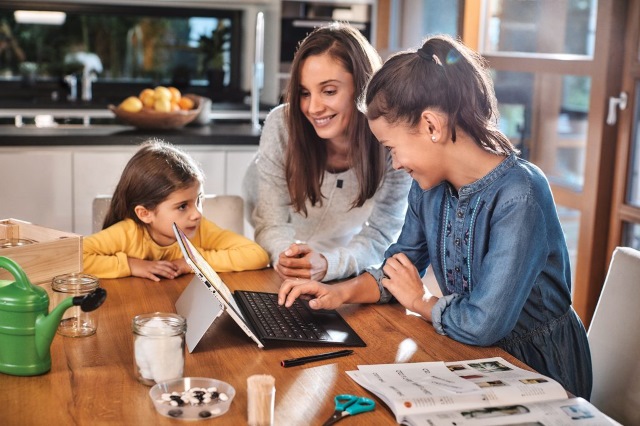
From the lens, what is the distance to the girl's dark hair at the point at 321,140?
217 cm

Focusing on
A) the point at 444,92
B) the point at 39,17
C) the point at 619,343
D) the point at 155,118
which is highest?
the point at 39,17

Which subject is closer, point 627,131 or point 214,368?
point 214,368

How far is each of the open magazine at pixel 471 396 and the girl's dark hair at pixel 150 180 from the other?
83cm

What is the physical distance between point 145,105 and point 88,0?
1.38m

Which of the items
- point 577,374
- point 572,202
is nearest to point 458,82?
point 577,374

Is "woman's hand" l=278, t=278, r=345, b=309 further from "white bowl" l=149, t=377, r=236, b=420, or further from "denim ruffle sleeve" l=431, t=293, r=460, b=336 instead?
"white bowl" l=149, t=377, r=236, b=420

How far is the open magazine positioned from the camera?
3.99 ft

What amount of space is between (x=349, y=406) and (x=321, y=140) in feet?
3.90

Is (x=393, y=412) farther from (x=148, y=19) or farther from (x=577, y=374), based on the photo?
(x=148, y=19)

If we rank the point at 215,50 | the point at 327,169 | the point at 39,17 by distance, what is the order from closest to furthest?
the point at 327,169 → the point at 39,17 → the point at 215,50

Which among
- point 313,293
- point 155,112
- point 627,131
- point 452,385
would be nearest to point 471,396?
point 452,385

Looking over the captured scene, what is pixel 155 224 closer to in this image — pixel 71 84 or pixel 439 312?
pixel 439 312

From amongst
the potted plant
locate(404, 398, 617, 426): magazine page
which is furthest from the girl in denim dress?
the potted plant

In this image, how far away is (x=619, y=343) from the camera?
1.80 metres
